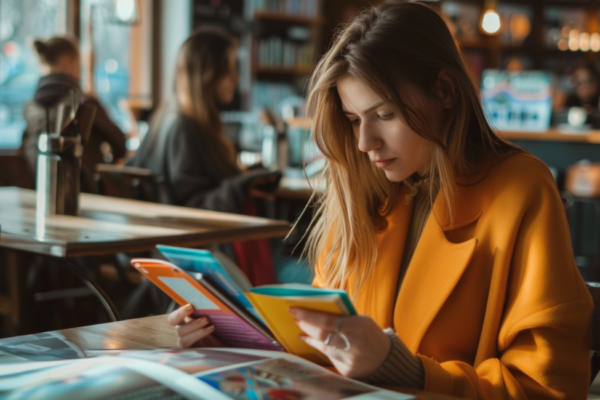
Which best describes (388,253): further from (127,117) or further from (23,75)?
(127,117)

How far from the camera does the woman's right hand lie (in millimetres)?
985

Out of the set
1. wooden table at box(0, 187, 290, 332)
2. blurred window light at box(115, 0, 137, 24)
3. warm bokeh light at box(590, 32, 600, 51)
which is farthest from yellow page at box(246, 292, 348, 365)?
warm bokeh light at box(590, 32, 600, 51)

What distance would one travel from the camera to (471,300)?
41.4 inches

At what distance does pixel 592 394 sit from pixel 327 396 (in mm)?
597

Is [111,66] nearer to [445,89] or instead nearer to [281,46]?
[281,46]

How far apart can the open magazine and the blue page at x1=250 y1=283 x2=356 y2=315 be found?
0.09m

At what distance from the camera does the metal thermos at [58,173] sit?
6.31ft

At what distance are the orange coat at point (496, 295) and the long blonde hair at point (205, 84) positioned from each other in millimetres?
1828

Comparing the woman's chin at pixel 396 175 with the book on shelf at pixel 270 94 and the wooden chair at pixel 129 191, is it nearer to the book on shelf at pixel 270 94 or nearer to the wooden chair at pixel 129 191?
the wooden chair at pixel 129 191

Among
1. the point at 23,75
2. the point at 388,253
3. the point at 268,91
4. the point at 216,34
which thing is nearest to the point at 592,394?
the point at 388,253

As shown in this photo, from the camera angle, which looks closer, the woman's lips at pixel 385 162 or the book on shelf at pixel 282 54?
the woman's lips at pixel 385 162

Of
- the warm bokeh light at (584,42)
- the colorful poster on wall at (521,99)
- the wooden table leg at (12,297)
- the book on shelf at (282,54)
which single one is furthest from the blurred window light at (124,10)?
the warm bokeh light at (584,42)

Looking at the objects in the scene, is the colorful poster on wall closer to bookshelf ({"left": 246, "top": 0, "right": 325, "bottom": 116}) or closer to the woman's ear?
bookshelf ({"left": 246, "top": 0, "right": 325, "bottom": 116})

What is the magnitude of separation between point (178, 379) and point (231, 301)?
0.20 meters
